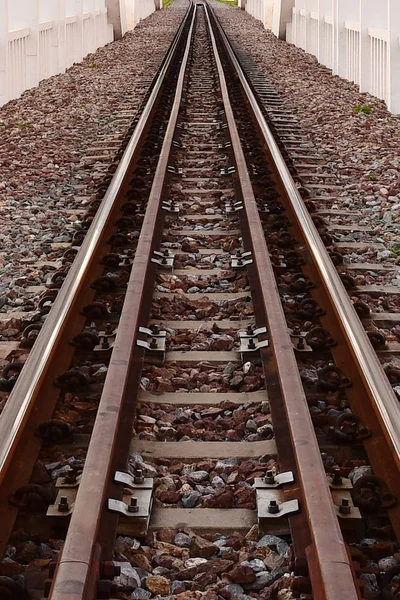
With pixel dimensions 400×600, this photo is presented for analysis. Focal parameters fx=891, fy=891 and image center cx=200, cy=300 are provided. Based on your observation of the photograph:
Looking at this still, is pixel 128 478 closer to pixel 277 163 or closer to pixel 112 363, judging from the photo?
pixel 112 363

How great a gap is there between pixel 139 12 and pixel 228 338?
34608 mm

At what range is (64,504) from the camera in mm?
2855

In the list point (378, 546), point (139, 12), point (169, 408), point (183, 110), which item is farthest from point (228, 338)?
point (139, 12)

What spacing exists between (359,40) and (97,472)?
1329cm

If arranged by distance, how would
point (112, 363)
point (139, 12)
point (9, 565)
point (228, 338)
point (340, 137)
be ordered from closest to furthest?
point (9, 565)
point (112, 363)
point (228, 338)
point (340, 137)
point (139, 12)

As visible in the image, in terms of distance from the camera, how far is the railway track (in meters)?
2.58

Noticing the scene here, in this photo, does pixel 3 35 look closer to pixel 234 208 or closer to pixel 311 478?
pixel 234 208

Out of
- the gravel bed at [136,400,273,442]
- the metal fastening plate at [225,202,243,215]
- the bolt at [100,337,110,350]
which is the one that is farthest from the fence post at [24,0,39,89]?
the gravel bed at [136,400,273,442]

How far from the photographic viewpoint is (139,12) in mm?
36688

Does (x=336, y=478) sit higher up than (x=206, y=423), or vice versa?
(x=206, y=423)

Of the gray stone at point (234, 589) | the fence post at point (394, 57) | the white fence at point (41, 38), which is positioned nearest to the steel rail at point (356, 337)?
the gray stone at point (234, 589)

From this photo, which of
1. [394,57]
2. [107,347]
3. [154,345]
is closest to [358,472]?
[154,345]

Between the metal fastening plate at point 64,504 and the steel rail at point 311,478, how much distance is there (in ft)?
2.45

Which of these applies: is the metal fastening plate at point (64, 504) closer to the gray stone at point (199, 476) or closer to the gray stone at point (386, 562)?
the gray stone at point (199, 476)
